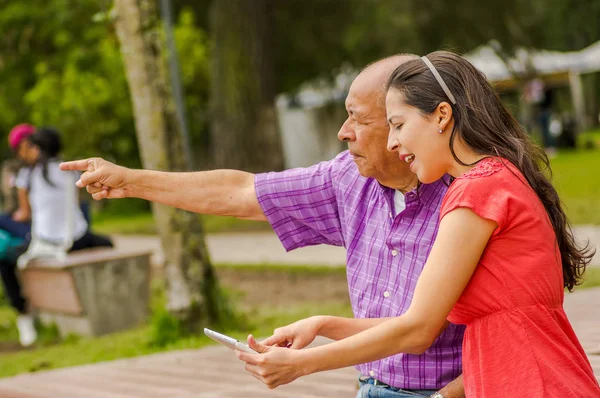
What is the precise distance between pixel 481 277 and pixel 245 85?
17192 mm

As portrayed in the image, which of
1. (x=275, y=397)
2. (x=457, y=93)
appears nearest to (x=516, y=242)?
(x=457, y=93)

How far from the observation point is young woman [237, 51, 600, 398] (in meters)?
2.18

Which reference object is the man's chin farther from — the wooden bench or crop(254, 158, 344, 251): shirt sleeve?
the wooden bench

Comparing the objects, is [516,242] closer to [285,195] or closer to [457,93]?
[457,93]

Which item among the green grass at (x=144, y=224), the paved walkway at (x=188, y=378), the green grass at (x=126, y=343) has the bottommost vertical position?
the green grass at (x=144, y=224)

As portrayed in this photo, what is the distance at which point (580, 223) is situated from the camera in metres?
11.2

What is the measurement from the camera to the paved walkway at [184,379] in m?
4.47

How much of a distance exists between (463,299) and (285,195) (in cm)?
104

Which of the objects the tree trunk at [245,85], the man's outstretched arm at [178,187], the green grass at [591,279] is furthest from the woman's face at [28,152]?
the tree trunk at [245,85]

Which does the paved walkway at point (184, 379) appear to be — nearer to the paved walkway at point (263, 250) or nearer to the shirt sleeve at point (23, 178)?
the shirt sleeve at point (23, 178)

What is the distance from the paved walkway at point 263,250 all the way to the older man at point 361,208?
608 centimetres

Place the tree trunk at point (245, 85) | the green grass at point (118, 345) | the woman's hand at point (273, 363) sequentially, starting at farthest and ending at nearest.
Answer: the tree trunk at point (245, 85) < the green grass at point (118, 345) < the woman's hand at point (273, 363)

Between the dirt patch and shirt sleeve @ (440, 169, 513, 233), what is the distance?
19.7ft

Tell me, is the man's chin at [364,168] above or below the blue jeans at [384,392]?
above
